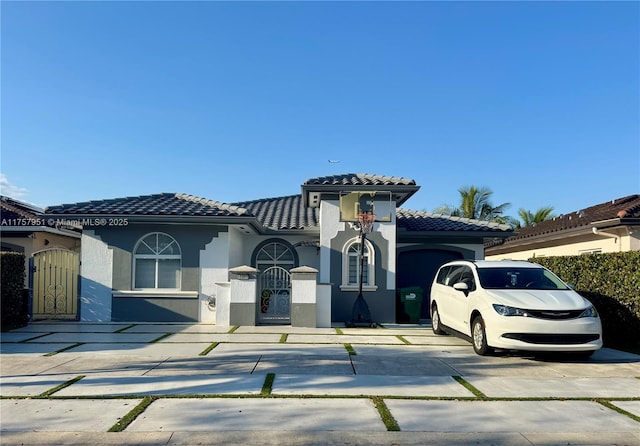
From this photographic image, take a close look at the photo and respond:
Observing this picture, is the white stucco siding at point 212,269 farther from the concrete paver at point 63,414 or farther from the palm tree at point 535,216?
the palm tree at point 535,216

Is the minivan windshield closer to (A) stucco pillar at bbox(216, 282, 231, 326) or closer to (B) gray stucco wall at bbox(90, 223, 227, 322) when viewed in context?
(A) stucco pillar at bbox(216, 282, 231, 326)

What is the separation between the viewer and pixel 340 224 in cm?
1466

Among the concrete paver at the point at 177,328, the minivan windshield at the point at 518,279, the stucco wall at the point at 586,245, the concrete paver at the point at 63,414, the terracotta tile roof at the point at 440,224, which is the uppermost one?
the terracotta tile roof at the point at 440,224

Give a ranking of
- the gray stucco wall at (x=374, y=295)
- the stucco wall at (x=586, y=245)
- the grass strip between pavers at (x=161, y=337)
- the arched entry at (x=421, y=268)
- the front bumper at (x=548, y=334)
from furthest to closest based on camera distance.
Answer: the arched entry at (x=421, y=268)
the gray stucco wall at (x=374, y=295)
the stucco wall at (x=586, y=245)
the grass strip between pavers at (x=161, y=337)
the front bumper at (x=548, y=334)

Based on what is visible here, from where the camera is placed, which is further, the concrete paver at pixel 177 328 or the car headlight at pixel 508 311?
the concrete paver at pixel 177 328

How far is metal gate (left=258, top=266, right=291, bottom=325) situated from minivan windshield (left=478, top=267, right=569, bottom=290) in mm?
5815

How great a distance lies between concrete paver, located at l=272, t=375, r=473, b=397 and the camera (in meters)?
6.18

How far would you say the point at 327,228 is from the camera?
14641 millimetres

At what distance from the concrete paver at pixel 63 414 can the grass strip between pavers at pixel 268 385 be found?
5.05ft

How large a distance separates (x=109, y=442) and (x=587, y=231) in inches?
606

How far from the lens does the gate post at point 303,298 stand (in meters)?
12.6

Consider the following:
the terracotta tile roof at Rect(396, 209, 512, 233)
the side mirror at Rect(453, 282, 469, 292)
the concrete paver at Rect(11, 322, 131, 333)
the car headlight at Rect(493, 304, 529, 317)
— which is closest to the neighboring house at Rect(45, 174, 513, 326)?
the concrete paver at Rect(11, 322, 131, 333)

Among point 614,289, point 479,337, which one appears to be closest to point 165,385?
point 479,337

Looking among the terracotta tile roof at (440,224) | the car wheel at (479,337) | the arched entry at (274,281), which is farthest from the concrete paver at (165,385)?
the terracotta tile roof at (440,224)
